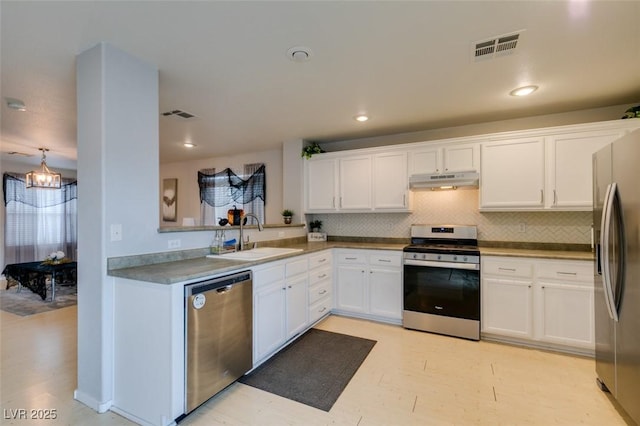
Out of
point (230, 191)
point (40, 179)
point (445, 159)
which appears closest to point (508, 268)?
point (445, 159)

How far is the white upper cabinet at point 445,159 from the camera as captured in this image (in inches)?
132

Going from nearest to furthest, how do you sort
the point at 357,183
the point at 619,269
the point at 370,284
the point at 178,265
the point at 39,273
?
1. the point at 619,269
2. the point at 178,265
3. the point at 370,284
4. the point at 357,183
5. the point at 39,273

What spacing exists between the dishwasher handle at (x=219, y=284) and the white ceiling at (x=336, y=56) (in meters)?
1.64

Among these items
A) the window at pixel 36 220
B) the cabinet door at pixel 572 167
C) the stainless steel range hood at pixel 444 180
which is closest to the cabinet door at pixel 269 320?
the stainless steel range hood at pixel 444 180

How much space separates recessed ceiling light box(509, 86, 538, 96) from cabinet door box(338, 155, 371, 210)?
1.74m

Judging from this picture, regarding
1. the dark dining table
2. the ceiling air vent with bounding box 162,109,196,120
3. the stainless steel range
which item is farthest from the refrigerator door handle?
the dark dining table

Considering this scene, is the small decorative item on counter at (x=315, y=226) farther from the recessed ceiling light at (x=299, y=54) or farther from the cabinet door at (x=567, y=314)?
the cabinet door at (x=567, y=314)

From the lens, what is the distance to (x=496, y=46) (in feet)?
6.59

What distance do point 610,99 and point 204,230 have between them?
4300 mm

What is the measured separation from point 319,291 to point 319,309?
214 millimetres

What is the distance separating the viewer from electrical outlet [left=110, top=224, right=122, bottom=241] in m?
1.97

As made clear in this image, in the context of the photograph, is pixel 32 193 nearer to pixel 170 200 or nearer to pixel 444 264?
pixel 170 200

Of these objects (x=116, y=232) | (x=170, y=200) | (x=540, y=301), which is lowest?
(x=540, y=301)

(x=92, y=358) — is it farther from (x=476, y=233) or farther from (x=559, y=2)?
(x=476, y=233)
